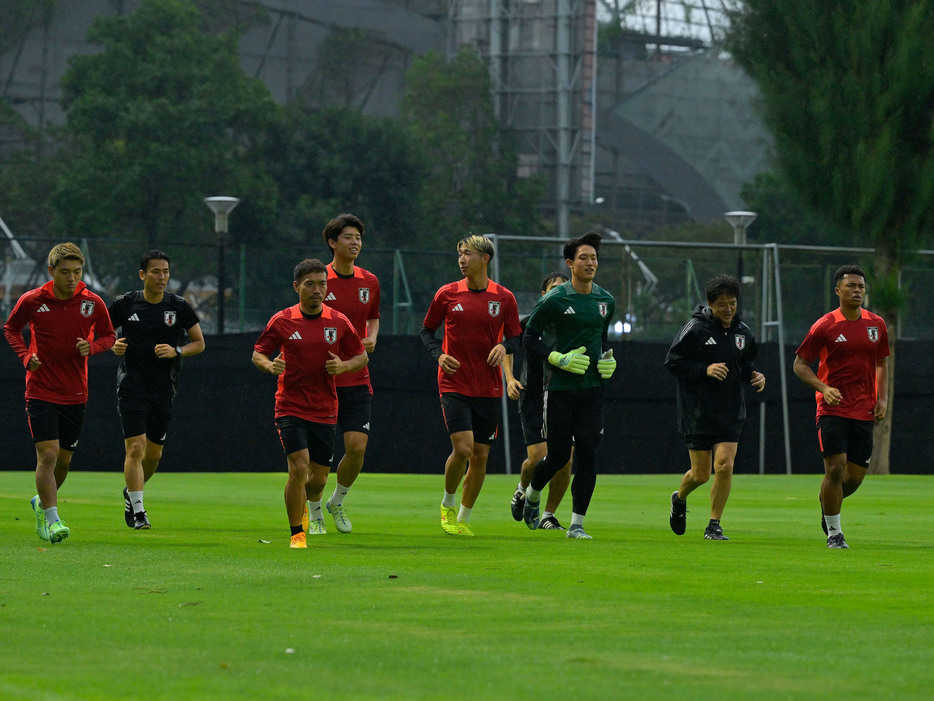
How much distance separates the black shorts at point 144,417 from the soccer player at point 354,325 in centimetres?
160

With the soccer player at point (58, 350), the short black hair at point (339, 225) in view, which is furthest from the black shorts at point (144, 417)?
the short black hair at point (339, 225)

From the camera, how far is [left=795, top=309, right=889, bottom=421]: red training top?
1114cm

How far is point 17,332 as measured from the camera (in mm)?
11562

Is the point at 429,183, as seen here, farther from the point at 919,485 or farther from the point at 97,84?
the point at 919,485

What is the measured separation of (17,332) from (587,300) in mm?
4066

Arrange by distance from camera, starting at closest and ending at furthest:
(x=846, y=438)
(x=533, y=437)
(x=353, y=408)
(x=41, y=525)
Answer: (x=41, y=525)
(x=846, y=438)
(x=353, y=408)
(x=533, y=437)

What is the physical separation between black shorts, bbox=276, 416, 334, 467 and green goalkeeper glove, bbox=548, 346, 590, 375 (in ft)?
5.52

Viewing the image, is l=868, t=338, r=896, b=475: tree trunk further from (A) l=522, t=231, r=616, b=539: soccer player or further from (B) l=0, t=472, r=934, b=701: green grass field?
(A) l=522, t=231, r=616, b=539: soccer player

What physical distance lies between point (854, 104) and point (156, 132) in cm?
3727

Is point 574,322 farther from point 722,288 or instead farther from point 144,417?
point 144,417

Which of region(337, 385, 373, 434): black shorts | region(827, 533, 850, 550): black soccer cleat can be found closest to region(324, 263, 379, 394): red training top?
region(337, 385, 373, 434): black shorts

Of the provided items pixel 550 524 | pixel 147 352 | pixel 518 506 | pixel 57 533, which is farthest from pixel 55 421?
pixel 550 524

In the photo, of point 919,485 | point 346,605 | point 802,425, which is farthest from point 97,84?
point 346,605

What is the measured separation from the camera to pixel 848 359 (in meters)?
11.2
